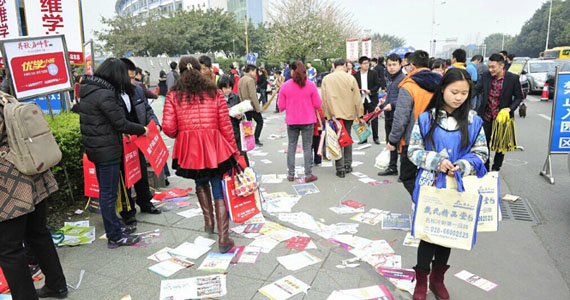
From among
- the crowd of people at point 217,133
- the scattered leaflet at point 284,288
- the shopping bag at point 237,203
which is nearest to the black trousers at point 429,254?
the crowd of people at point 217,133

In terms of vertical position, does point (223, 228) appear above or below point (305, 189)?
above

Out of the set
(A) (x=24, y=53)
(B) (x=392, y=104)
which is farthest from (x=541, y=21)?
(A) (x=24, y=53)

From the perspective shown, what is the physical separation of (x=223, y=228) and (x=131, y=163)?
1.33 m

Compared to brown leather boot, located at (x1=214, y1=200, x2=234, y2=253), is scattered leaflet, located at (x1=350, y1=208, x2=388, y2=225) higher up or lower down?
lower down

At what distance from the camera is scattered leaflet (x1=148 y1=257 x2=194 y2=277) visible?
11.0 feet

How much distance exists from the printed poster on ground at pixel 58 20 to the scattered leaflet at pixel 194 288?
443cm

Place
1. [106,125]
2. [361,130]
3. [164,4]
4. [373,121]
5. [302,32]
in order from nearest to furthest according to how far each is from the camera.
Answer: [106,125] → [361,130] → [373,121] → [302,32] → [164,4]

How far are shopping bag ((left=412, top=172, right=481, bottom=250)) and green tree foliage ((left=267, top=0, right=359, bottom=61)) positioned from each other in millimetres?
22607

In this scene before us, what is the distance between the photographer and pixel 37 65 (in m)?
4.57

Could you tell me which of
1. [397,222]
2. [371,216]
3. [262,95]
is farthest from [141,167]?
[262,95]

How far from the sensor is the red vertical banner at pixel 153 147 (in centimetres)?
423

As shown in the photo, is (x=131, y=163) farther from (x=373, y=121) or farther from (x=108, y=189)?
(x=373, y=121)

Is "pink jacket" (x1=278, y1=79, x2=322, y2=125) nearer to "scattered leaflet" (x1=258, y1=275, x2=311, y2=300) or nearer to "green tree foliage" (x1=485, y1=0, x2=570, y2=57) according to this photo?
"scattered leaflet" (x1=258, y1=275, x2=311, y2=300)

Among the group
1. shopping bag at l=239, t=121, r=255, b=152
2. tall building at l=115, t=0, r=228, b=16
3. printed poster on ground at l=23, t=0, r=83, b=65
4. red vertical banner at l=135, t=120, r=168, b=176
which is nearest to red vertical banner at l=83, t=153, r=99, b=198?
red vertical banner at l=135, t=120, r=168, b=176
